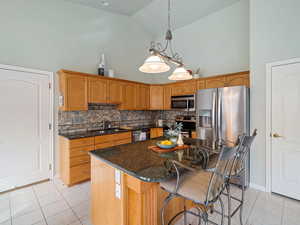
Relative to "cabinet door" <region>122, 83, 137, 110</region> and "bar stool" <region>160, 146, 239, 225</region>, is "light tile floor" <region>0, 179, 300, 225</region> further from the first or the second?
"cabinet door" <region>122, 83, 137, 110</region>

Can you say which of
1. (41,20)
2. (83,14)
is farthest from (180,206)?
(83,14)

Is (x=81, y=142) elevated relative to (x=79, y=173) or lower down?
elevated

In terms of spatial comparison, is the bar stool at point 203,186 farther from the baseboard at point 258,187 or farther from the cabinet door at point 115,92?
the cabinet door at point 115,92

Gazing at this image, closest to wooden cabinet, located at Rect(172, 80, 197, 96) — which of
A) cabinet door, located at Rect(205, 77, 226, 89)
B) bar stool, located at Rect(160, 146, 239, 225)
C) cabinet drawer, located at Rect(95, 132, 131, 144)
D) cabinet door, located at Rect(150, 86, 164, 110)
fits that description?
cabinet door, located at Rect(205, 77, 226, 89)

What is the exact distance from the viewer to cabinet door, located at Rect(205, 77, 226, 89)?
135 inches

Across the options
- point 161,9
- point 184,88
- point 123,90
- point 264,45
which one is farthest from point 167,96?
point 264,45

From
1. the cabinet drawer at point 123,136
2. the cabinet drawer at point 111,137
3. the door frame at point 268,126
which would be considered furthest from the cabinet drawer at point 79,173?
the door frame at point 268,126

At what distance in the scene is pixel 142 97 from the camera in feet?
15.3

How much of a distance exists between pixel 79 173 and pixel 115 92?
201 centimetres

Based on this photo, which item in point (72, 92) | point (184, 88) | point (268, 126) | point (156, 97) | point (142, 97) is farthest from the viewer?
point (156, 97)

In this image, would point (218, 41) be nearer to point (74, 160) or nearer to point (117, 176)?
point (117, 176)

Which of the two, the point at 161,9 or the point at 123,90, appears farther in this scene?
the point at 161,9

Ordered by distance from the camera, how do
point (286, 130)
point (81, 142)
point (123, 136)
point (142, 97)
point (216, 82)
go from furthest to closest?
point (142, 97), point (123, 136), point (216, 82), point (81, 142), point (286, 130)

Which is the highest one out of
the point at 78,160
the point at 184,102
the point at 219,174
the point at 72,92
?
the point at 72,92
